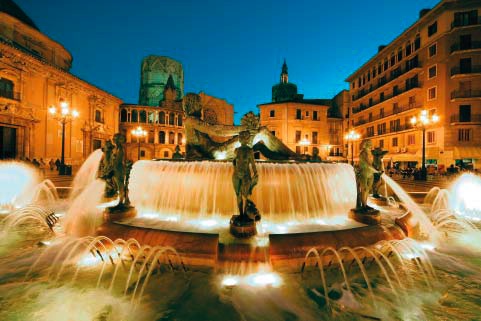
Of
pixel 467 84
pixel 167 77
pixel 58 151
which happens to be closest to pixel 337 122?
pixel 467 84

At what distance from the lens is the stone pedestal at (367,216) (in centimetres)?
610

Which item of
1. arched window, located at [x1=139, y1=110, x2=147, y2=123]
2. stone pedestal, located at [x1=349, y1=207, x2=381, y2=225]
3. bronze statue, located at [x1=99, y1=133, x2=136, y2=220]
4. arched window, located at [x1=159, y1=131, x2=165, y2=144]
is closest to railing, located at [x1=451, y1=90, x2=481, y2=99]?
stone pedestal, located at [x1=349, y1=207, x2=381, y2=225]

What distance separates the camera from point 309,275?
4.47 m

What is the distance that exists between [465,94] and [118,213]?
37005 millimetres

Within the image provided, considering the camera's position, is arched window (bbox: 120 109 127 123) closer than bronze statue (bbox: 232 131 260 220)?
No

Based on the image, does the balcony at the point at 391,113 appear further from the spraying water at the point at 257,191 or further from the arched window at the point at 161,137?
the arched window at the point at 161,137

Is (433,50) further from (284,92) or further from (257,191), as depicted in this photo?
(257,191)

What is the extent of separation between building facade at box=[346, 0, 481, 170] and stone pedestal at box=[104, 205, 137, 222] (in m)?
33.0

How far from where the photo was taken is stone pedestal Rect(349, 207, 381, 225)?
6.10 meters

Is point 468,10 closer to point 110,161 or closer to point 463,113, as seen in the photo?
point 463,113

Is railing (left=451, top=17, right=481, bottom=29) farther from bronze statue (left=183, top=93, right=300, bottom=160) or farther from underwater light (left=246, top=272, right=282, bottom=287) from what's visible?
underwater light (left=246, top=272, right=282, bottom=287)

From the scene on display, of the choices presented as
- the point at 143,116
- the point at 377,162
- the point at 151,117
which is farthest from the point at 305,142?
the point at 377,162

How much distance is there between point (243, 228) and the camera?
507 centimetres

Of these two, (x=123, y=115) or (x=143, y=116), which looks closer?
(x=123, y=115)
